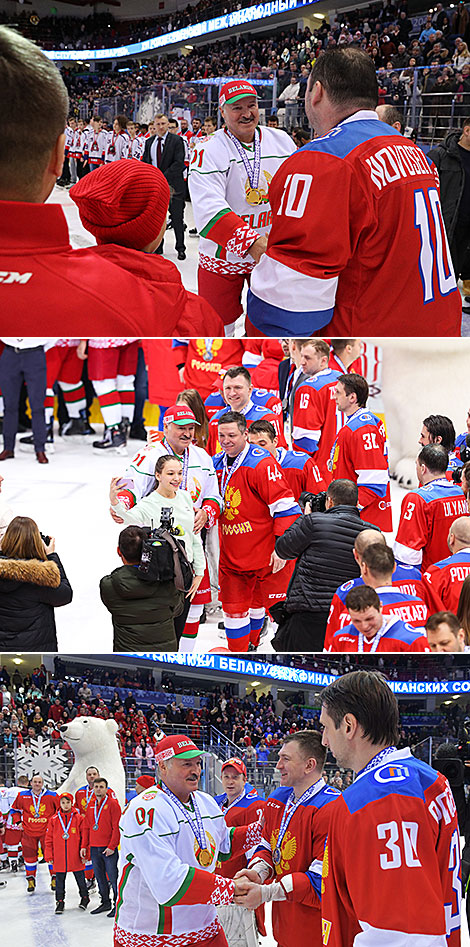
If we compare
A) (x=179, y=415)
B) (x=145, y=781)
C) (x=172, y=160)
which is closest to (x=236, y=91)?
(x=179, y=415)

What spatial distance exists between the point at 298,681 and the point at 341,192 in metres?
1.47

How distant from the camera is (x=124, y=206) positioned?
1.80 metres

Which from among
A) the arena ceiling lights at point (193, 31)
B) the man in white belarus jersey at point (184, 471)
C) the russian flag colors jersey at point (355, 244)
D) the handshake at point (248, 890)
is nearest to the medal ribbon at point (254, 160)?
the russian flag colors jersey at point (355, 244)

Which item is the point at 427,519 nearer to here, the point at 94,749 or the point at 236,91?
the point at 94,749

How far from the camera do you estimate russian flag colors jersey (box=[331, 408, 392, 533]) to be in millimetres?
2500

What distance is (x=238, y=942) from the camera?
9.14ft

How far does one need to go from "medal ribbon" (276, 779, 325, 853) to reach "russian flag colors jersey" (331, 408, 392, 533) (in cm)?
101

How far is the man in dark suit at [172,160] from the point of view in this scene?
973 cm

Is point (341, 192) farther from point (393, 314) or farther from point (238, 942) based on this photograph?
point (238, 942)

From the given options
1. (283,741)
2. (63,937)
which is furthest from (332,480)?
(63,937)

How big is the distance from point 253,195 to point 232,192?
0.10 metres

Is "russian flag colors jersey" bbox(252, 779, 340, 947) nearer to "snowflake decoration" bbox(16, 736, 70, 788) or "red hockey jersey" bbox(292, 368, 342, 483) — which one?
"snowflake decoration" bbox(16, 736, 70, 788)

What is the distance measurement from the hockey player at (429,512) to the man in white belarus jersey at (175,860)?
3.50 ft

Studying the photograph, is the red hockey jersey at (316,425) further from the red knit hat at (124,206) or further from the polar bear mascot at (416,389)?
the red knit hat at (124,206)
